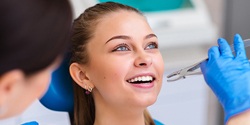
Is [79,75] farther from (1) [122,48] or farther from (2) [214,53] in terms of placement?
(2) [214,53]

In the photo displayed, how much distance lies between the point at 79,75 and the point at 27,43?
0.72m

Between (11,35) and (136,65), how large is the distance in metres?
0.65

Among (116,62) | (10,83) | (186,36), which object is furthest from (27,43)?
(186,36)

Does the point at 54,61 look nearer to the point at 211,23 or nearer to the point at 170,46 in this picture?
the point at 170,46

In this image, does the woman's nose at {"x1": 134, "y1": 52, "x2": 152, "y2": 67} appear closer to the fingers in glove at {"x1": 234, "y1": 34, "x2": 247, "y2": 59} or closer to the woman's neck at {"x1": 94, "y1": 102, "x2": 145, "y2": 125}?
the woman's neck at {"x1": 94, "y1": 102, "x2": 145, "y2": 125}

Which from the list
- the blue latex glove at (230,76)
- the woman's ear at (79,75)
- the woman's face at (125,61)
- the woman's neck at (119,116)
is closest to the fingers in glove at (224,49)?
the blue latex glove at (230,76)

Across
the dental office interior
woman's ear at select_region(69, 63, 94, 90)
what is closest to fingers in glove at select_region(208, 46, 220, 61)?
woman's ear at select_region(69, 63, 94, 90)

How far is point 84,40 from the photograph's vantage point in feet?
A: 4.75

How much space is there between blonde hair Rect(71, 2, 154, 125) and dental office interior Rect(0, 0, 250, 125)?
29.7 inches

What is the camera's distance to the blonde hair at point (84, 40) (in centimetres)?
145

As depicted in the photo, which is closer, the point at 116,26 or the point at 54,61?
the point at 54,61

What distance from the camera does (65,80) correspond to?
5.10 ft

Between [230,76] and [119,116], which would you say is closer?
[230,76]

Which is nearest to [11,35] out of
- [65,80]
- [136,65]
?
[136,65]
